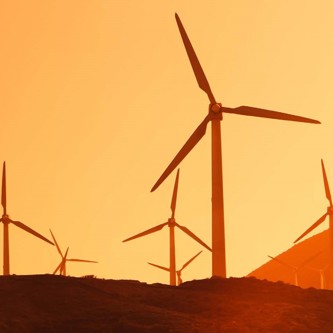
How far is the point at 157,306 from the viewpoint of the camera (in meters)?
47.8

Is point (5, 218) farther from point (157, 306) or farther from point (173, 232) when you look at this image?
point (157, 306)

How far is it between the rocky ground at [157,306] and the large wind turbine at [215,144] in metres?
5.88

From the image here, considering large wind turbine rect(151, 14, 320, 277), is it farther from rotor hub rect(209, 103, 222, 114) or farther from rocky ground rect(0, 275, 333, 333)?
rocky ground rect(0, 275, 333, 333)

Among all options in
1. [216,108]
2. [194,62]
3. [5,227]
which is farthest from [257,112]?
[5,227]

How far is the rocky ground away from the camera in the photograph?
41.7 m

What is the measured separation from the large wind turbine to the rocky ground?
588 cm

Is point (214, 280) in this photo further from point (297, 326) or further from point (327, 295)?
point (297, 326)

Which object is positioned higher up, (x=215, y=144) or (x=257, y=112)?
(x=257, y=112)

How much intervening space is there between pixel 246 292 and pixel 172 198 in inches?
2011

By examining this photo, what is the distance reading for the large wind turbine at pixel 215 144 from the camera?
61219 mm

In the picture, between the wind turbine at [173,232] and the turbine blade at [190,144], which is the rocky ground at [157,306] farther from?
the wind turbine at [173,232]

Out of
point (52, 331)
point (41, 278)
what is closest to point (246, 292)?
point (41, 278)

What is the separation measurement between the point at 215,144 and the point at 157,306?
20098mm

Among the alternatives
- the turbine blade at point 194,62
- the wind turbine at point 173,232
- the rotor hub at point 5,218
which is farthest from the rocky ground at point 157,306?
the rotor hub at point 5,218
